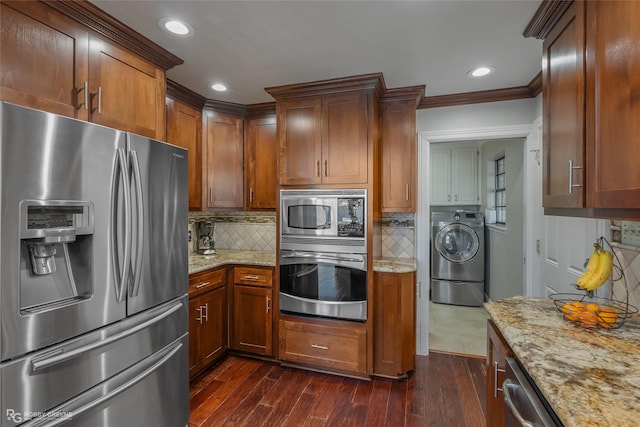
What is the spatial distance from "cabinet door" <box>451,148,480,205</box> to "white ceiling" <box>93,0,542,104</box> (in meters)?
2.05

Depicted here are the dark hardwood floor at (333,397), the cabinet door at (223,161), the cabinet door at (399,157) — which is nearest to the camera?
the dark hardwood floor at (333,397)

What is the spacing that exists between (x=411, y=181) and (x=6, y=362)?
2687 millimetres

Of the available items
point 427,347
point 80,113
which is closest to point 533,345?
point 427,347

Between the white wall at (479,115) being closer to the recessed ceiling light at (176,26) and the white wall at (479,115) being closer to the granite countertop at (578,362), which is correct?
the granite countertop at (578,362)

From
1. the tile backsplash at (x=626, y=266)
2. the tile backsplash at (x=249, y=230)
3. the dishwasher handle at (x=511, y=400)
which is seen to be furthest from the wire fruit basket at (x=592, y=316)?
the tile backsplash at (x=249, y=230)

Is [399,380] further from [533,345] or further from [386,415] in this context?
[533,345]

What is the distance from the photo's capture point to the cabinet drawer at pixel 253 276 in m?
2.78

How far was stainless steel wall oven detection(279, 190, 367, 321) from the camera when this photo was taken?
97.3 inches

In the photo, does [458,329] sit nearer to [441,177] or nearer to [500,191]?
[500,191]

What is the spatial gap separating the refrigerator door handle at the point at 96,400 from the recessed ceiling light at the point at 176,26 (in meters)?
1.88

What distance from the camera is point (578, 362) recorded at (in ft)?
3.28

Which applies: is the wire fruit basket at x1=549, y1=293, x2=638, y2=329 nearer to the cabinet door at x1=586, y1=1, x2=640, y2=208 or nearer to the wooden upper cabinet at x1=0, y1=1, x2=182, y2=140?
the cabinet door at x1=586, y1=1, x2=640, y2=208

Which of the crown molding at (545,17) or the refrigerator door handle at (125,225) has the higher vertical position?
the crown molding at (545,17)

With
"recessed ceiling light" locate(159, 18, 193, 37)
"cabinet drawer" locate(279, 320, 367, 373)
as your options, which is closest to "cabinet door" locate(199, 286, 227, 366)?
"cabinet drawer" locate(279, 320, 367, 373)
